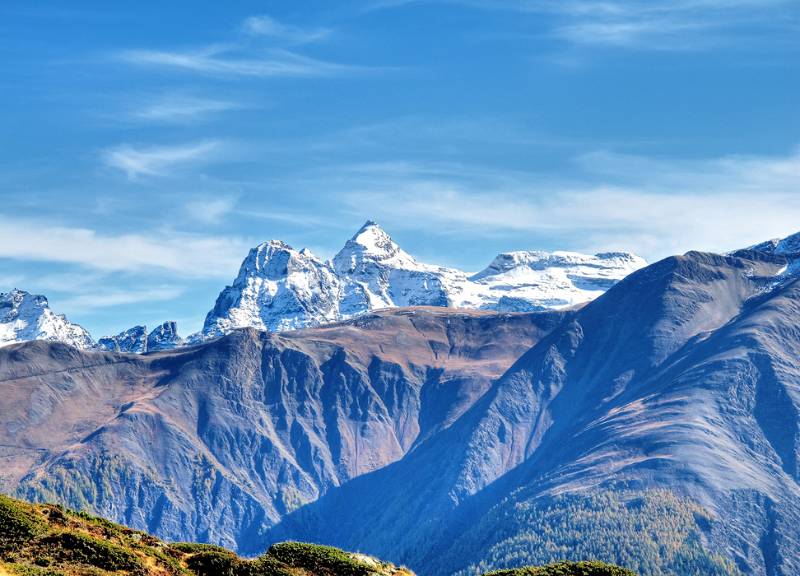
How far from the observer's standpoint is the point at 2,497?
243 feet

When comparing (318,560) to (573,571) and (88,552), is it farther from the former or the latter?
(573,571)

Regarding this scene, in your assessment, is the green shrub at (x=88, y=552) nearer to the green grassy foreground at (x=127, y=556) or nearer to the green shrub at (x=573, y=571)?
the green grassy foreground at (x=127, y=556)

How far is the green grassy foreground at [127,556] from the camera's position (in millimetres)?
68000

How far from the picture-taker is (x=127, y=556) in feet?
227

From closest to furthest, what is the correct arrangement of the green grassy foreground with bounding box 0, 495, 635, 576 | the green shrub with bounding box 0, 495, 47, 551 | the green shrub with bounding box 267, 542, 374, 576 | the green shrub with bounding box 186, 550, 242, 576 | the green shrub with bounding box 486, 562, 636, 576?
the green grassy foreground with bounding box 0, 495, 635, 576
the green shrub with bounding box 0, 495, 47, 551
the green shrub with bounding box 186, 550, 242, 576
the green shrub with bounding box 267, 542, 374, 576
the green shrub with bounding box 486, 562, 636, 576

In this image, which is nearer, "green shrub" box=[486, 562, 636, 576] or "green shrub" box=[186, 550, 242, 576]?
"green shrub" box=[186, 550, 242, 576]

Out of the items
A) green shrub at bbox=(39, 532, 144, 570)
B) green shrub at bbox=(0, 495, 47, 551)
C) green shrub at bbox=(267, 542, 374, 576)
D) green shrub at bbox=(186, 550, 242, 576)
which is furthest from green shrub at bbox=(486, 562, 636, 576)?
green shrub at bbox=(0, 495, 47, 551)

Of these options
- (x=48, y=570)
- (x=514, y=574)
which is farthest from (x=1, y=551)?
(x=514, y=574)

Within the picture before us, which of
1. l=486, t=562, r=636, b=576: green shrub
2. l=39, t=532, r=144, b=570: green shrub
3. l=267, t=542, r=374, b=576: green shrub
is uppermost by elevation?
l=39, t=532, r=144, b=570: green shrub

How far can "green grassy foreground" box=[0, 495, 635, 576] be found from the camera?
223 ft

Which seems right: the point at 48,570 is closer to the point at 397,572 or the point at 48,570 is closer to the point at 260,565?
the point at 260,565

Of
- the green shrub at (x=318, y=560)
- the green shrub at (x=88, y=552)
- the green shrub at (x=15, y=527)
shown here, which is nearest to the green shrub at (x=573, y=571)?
the green shrub at (x=318, y=560)

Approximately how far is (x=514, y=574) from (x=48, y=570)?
93.5 ft

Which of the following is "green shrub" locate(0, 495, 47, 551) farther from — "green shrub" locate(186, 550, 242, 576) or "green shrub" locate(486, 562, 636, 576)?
"green shrub" locate(486, 562, 636, 576)
